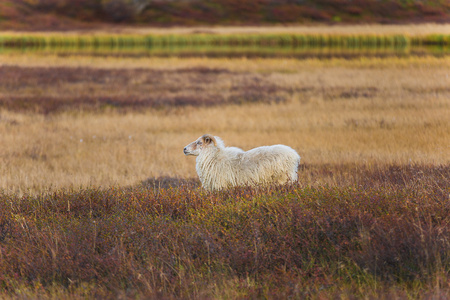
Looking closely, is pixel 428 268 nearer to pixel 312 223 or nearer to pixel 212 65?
pixel 312 223

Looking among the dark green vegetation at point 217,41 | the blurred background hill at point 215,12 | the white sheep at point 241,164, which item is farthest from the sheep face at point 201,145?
the blurred background hill at point 215,12

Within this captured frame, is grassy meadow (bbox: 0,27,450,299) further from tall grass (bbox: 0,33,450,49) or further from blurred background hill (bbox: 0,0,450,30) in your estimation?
blurred background hill (bbox: 0,0,450,30)

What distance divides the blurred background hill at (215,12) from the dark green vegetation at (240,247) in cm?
7060

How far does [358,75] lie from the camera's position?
24.7 meters

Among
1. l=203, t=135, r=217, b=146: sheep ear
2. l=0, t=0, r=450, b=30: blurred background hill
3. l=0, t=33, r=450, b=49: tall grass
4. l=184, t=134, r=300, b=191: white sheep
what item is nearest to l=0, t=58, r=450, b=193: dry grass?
l=184, t=134, r=300, b=191: white sheep

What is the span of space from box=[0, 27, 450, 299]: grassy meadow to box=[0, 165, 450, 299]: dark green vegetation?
0.02m

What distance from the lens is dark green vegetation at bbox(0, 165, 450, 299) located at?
4.21 meters

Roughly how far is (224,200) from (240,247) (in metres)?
1.58

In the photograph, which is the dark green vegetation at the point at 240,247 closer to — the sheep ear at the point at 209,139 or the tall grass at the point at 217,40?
the sheep ear at the point at 209,139

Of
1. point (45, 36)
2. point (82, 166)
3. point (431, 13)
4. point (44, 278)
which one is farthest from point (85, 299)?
point (431, 13)

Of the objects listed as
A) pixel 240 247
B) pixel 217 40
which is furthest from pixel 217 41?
pixel 240 247

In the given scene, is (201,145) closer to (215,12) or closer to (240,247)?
(240,247)

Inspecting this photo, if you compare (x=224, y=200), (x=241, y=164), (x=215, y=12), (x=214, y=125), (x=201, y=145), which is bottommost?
(x=214, y=125)

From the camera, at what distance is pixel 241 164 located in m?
7.27
